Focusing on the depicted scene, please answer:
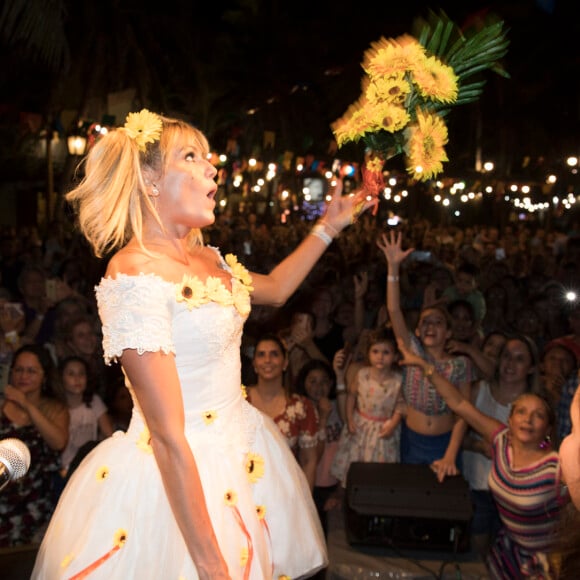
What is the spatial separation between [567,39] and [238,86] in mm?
9361

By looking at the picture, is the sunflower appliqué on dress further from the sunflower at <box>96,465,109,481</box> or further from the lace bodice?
the sunflower at <box>96,465,109,481</box>

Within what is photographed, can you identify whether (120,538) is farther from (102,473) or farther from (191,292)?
(191,292)

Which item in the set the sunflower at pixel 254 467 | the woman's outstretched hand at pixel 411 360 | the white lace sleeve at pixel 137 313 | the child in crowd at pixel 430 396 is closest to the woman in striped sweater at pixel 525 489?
the woman's outstretched hand at pixel 411 360

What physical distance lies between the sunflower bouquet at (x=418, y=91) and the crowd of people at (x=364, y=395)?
0.39m

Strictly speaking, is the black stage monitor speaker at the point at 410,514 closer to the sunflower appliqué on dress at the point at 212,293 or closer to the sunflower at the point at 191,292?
the sunflower appliqué on dress at the point at 212,293

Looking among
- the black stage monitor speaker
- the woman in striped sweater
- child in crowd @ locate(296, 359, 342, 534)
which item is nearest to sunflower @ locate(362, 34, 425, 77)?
the woman in striped sweater

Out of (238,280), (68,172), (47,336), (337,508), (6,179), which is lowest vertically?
(337,508)

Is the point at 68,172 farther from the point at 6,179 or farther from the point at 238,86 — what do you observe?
the point at 6,179

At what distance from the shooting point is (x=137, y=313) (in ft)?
6.57

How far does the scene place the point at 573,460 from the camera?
2.69m

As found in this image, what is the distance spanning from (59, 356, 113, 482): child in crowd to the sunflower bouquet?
2.84 m

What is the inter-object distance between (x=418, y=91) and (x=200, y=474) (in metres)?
1.54

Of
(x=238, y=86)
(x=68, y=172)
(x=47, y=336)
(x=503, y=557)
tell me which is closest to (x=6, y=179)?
(x=238, y=86)

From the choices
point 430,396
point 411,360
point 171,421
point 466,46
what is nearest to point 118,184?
point 171,421
